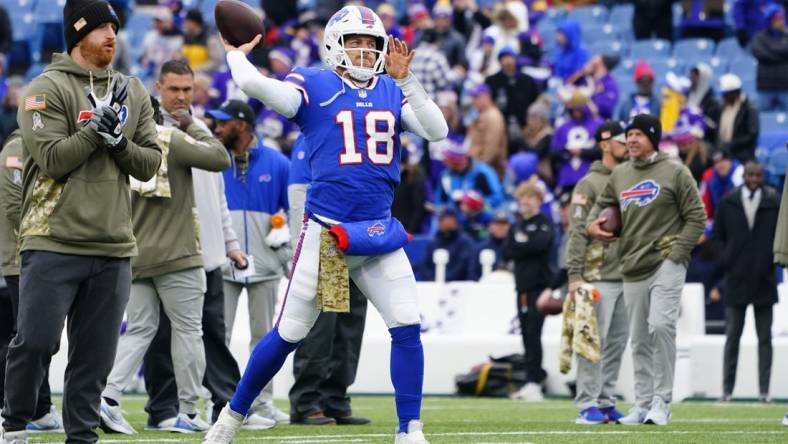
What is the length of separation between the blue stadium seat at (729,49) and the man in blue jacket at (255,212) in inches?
401

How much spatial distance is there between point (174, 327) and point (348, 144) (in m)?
2.15

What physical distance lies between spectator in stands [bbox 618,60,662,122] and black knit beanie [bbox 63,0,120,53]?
36.5 ft

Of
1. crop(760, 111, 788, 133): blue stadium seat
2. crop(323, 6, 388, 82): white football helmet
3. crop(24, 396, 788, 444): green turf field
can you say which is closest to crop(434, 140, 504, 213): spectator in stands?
Result: crop(760, 111, 788, 133): blue stadium seat

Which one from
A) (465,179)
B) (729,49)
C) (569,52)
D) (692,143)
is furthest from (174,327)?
(729,49)

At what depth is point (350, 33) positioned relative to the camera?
23.0 ft

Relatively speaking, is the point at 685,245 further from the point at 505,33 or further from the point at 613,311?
the point at 505,33

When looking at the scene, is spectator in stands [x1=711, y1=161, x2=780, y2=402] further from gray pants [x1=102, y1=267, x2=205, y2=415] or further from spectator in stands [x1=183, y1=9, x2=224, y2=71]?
spectator in stands [x1=183, y1=9, x2=224, y2=71]

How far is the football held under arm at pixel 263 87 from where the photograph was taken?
22.2 ft

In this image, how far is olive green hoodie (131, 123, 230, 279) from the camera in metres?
8.45

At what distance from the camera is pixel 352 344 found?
9.80 meters

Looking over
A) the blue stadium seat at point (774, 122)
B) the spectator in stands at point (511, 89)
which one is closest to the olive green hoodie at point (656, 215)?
the blue stadium seat at point (774, 122)

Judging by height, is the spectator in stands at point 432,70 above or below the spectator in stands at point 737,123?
above

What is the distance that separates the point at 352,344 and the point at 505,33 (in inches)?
404

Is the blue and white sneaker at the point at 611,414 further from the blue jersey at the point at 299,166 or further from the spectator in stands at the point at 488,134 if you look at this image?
the spectator in stands at the point at 488,134
